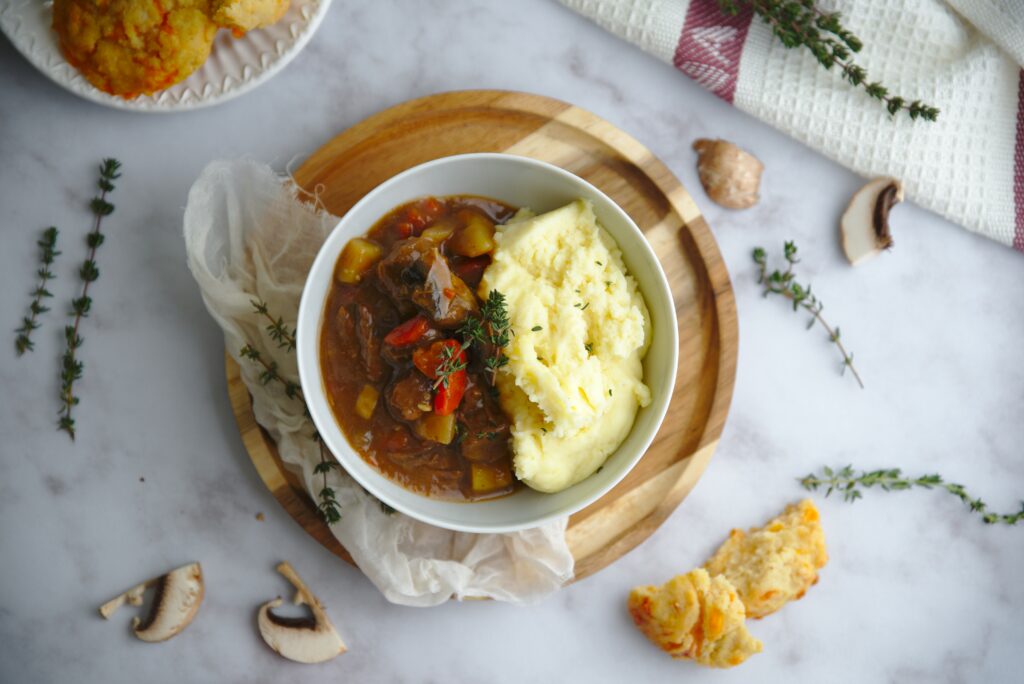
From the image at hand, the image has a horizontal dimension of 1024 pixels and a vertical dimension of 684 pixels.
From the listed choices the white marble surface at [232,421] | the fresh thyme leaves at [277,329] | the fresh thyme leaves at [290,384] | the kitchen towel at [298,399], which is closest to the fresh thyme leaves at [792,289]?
the white marble surface at [232,421]

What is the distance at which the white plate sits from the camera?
3766mm

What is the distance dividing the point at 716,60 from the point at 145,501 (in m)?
3.71

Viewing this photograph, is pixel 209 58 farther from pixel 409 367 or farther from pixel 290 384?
pixel 409 367

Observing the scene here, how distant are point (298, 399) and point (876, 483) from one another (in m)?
3.04

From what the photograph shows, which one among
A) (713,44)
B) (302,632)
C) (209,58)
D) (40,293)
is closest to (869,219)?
(713,44)

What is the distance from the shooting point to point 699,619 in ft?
12.9

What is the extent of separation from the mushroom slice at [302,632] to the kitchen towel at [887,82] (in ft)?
10.9

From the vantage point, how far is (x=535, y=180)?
3436 millimetres

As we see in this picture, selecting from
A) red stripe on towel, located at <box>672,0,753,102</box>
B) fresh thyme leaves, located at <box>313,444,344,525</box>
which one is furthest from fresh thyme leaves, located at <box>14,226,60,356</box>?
red stripe on towel, located at <box>672,0,753,102</box>

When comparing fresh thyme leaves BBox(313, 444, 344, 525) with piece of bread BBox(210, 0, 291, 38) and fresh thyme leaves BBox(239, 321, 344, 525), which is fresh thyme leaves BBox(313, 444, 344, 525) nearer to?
fresh thyme leaves BBox(239, 321, 344, 525)

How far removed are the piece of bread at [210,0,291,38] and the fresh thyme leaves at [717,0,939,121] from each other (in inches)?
85.9

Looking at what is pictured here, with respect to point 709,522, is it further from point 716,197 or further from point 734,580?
point 716,197

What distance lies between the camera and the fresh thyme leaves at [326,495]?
3.66 meters

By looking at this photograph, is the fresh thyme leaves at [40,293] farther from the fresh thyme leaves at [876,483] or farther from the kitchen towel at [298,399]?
the fresh thyme leaves at [876,483]
